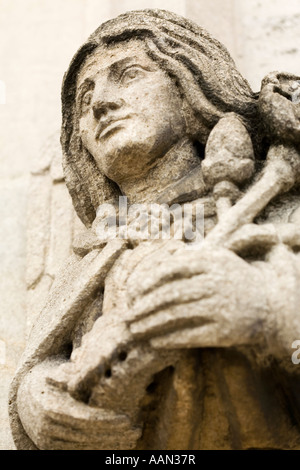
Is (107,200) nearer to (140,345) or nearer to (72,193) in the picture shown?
(72,193)

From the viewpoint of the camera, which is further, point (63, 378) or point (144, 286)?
point (63, 378)

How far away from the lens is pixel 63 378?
64.4 inches

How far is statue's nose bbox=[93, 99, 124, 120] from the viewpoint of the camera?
6.57 feet

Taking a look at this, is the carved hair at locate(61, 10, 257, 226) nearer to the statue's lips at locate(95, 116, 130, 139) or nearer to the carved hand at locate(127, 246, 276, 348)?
the statue's lips at locate(95, 116, 130, 139)

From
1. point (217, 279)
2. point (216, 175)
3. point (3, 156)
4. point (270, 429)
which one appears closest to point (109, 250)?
point (216, 175)

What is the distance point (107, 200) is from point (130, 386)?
778 mm

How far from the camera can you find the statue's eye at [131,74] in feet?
6.75
